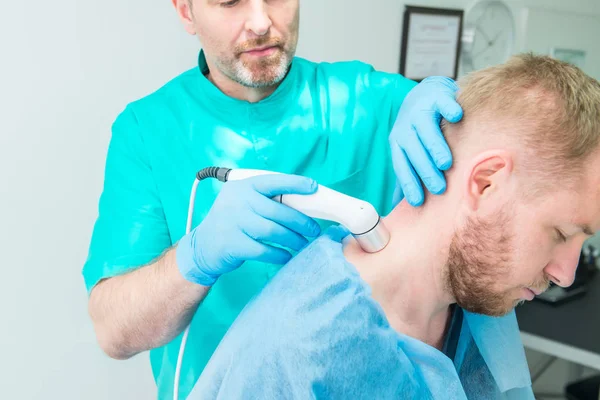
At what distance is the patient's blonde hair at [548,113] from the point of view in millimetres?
827

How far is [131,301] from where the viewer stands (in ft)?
3.36

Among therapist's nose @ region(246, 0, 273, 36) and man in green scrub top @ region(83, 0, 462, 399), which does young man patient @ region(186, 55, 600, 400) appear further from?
therapist's nose @ region(246, 0, 273, 36)

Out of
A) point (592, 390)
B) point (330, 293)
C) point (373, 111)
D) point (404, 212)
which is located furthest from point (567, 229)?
point (592, 390)

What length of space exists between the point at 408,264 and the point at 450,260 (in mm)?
70

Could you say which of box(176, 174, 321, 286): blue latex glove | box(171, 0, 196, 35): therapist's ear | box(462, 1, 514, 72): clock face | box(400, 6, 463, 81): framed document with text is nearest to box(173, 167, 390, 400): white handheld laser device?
box(176, 174, 321, 286): blue latex glove

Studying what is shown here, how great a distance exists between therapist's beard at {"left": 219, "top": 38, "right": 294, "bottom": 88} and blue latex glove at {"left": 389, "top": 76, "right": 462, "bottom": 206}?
10.8 inches

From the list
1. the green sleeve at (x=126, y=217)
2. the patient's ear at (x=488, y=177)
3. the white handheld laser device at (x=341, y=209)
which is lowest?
the green sleeve at (x=126, y=217)

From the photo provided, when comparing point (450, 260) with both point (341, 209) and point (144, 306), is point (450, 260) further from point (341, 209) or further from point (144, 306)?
point (144, 306)

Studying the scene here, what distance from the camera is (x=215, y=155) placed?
3.89 feet

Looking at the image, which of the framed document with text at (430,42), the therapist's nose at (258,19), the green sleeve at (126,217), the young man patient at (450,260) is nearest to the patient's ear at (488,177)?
the young man patient at (450,260)

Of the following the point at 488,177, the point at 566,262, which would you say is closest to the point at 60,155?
the point at 488,177

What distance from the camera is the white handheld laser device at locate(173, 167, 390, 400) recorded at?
33.4 inches

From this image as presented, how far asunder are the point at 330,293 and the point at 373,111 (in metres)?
0.54

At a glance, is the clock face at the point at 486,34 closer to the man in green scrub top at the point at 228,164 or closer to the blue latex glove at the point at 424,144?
the man in green scrub top at the point at 228,164
